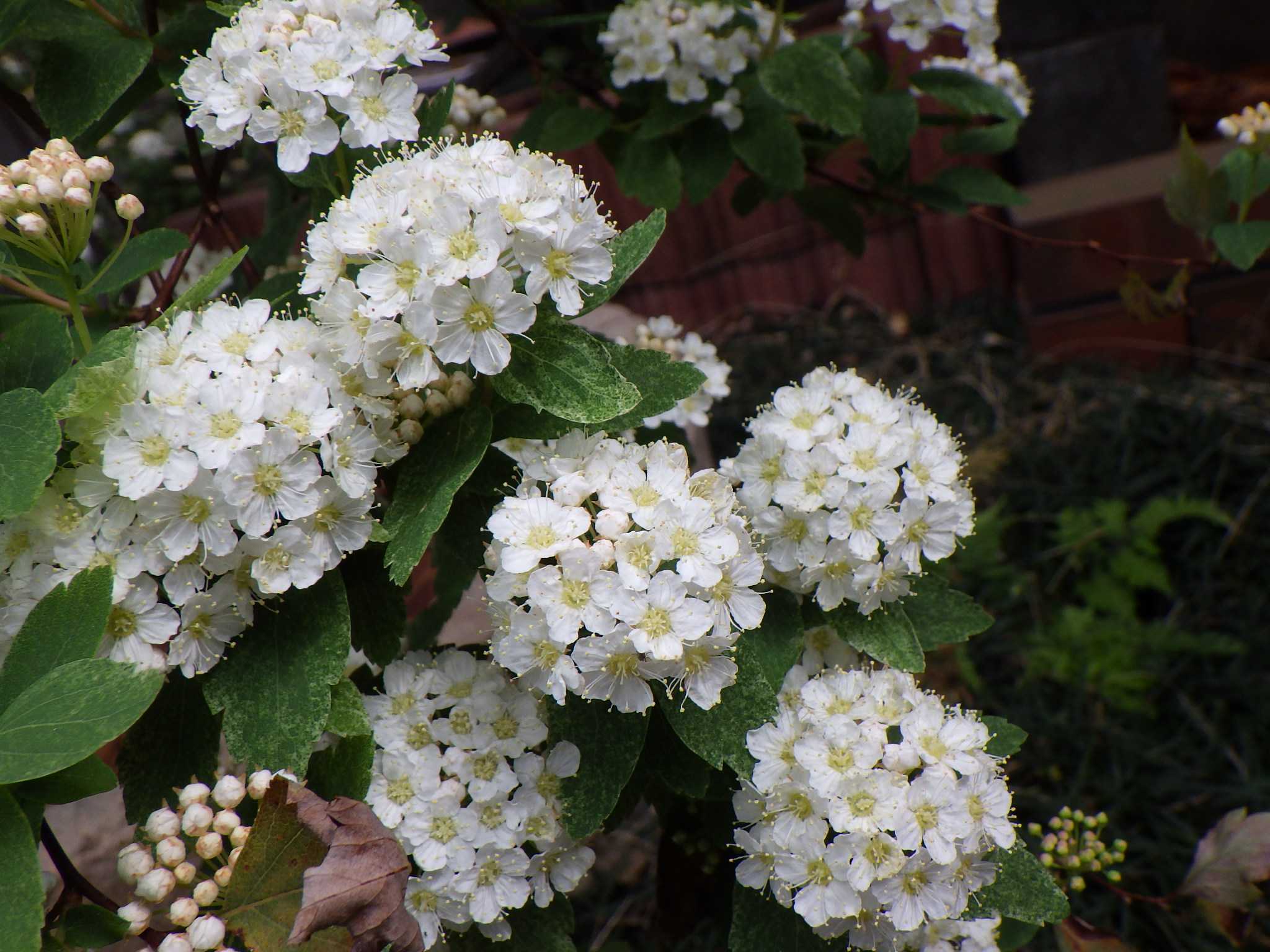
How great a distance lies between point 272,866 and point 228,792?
122 millimetres

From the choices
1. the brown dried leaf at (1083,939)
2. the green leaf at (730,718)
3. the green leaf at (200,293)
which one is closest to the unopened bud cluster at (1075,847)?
the brown dried leaf at (1083,939)

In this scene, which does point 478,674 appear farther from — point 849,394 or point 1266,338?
point 1266,338

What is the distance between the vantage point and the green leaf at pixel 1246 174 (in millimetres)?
1716

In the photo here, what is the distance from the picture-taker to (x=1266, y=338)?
330 centimetres

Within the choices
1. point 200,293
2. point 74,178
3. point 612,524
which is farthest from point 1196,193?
point 74,178

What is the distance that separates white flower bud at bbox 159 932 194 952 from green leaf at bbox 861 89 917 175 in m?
1.69

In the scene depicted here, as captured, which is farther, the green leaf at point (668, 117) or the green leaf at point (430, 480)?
the green leaf at point (668, 117)

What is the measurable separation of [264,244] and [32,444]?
3.01 feet

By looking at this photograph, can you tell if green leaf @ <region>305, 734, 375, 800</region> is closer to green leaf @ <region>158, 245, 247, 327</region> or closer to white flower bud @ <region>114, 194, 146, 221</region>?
green leaf @ <region>158, 245, 247, 327</region>

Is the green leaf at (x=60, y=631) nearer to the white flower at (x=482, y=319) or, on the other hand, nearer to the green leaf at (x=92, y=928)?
the green leaf at (x=92, y=928)

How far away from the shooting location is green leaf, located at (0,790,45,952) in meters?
0.84

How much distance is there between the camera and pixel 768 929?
46.8 inches

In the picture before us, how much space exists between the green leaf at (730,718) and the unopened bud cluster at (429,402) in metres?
0.38

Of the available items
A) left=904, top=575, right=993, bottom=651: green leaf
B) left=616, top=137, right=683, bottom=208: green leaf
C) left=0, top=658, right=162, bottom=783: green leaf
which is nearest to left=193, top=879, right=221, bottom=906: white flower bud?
left=0, top=658, right=162, bottom=783: green leaf
